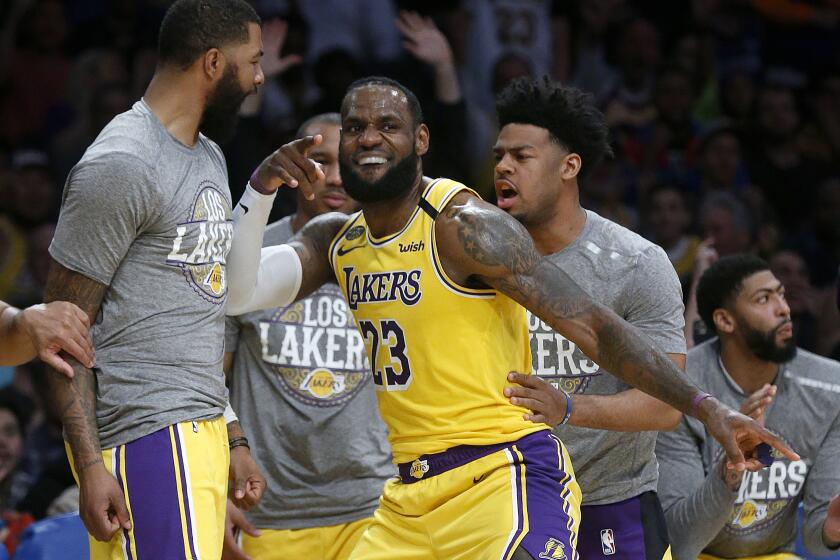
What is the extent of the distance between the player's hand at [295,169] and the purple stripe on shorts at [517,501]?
3.46 ft

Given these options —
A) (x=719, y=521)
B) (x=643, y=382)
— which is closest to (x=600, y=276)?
(x=643, y=382)

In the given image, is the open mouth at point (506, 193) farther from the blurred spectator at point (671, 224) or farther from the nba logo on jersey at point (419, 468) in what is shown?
the blurred spectator at point (671, 224)

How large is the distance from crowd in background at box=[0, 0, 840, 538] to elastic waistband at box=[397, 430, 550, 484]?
9.81 feet

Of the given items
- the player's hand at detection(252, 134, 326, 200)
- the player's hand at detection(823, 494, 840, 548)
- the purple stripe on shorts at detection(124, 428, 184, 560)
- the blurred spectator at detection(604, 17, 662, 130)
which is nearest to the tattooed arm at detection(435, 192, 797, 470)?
the player's hand at detection(252, 134, 326, 200)

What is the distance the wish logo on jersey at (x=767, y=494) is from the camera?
5391 mm

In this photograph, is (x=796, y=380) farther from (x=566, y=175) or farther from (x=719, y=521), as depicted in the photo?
(x=566, y=175)

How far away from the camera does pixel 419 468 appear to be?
415 centimetres

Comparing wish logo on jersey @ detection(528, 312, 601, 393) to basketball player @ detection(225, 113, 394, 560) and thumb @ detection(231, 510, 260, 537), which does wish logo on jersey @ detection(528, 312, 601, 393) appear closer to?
basketball player @ detection(225, 113, 394, 560)

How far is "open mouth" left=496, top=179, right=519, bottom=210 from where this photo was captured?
4.75m

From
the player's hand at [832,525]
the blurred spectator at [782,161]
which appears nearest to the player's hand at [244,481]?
the player's hand at [832,525]

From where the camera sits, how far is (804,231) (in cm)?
902

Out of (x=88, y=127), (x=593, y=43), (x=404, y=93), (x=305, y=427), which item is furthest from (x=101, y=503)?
(x=593, y=43)

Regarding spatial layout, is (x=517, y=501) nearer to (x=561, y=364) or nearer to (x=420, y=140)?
(x=561, y=364)

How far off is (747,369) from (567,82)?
4.58 metres
